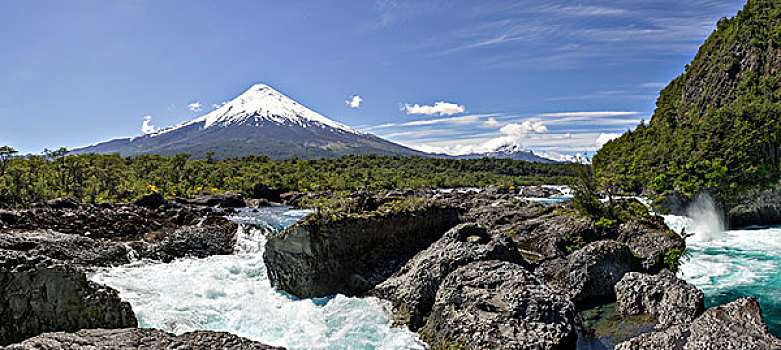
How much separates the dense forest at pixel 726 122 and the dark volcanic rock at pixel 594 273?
701 cm

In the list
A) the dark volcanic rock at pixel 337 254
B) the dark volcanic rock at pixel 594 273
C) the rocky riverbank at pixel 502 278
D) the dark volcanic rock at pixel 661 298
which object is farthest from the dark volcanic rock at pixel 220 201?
the dark volcanic rock at pixel 661 298

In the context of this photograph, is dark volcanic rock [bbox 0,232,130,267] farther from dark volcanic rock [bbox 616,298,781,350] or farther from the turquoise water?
the turquoise water

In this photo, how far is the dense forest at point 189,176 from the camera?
39.1 m

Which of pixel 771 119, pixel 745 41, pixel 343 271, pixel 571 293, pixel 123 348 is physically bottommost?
pixel 571 293

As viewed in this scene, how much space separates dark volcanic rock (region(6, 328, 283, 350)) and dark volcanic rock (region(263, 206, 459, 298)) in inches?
266

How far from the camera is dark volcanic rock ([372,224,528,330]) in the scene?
9.55m

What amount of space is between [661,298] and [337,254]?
8.45 meters

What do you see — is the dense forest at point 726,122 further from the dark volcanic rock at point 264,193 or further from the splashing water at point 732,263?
the dark volcanic rock at point 264,193

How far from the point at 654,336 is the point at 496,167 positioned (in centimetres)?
10732

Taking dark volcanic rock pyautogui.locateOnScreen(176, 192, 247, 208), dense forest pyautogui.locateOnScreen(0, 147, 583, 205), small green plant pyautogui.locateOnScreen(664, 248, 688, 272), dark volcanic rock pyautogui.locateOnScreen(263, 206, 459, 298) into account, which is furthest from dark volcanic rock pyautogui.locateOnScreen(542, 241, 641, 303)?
dark volcanic rock pyautogui.locateOnScreen(176, 192, 247, 208)

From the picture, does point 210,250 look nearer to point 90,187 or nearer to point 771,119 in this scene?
point 90,187

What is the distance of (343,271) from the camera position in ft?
38.4

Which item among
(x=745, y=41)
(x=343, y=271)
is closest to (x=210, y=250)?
(x=343, y=271)

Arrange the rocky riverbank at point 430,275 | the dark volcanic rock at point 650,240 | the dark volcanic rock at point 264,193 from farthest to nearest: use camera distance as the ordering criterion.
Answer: the dark volcanic rock at point 264,193
the dark volcanic rock at point 650,240
the rocky riverbank at point 430,275
